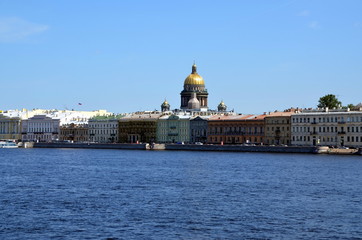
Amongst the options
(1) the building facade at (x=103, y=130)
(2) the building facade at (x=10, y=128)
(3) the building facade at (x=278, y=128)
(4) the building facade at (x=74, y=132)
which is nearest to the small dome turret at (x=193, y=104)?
(1) the building facade at (x=103, y=130)

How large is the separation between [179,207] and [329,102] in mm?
Answer: 76186

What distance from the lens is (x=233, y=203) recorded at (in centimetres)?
3064

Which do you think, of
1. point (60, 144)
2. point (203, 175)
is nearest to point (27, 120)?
point (60, 144)

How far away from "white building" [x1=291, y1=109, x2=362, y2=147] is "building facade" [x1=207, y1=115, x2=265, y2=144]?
7895 millimetres

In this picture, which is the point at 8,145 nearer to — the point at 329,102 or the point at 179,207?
the point at 329,102

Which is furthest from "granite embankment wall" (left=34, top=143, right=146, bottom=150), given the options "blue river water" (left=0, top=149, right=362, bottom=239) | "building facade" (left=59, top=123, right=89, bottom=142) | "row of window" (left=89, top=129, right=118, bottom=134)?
"blue river water" (left=0, top=149, right=362, bottom=239)

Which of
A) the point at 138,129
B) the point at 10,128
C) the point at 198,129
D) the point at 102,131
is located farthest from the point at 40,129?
the point at 198,129

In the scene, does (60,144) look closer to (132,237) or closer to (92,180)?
(92,180)

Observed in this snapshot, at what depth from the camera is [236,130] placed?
350 feet

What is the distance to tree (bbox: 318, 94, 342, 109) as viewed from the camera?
102 metres

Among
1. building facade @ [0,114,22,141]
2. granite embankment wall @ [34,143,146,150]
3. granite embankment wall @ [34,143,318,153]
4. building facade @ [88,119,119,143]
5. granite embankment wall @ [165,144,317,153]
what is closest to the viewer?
granite embankment wall @ [165,144,317,153]

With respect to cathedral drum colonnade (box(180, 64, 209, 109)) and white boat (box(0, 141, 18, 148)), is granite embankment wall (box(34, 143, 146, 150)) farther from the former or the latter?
cathedral drum colonnade (box(180, 64, 209, 109))

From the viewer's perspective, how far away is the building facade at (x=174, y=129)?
389 ft

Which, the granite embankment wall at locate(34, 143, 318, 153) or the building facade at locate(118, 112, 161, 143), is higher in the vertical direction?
the building facade at locate(118, 112, 161, 143)
